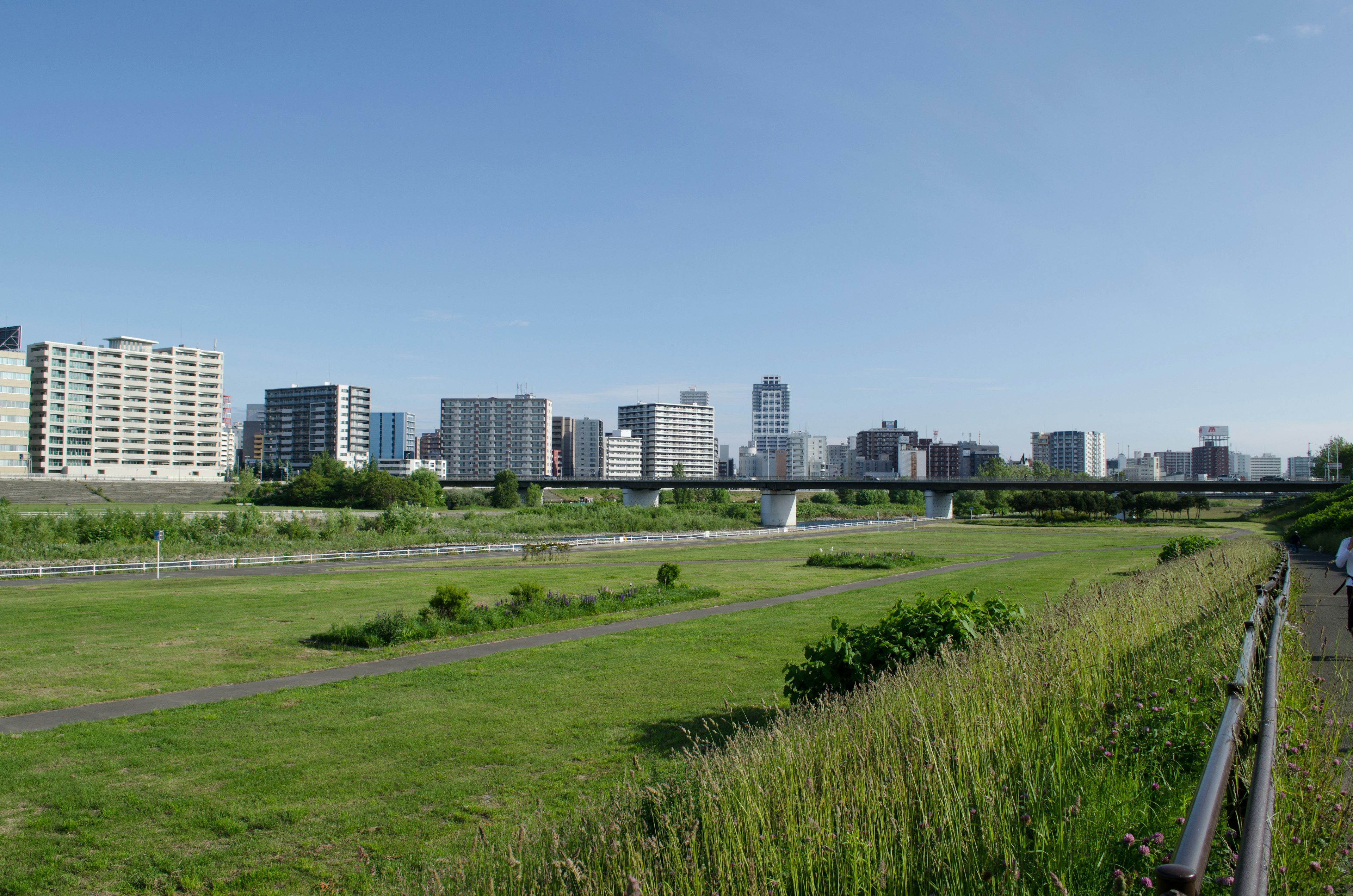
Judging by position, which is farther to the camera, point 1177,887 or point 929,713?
point 929,713

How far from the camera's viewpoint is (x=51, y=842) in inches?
333

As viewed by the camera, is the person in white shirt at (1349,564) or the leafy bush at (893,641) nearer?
the person in white shirt at (1349,564)

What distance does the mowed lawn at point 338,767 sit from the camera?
8.09 meters

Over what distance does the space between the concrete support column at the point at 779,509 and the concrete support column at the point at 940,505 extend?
26.0 m

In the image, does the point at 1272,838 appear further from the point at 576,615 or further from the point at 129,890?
the point at 576,615

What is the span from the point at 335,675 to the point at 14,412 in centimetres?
14966

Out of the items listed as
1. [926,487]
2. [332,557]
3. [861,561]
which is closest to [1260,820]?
[861,561]

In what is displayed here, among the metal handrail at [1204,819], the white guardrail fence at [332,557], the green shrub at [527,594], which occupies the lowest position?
the white guardrail fence at [332,557]

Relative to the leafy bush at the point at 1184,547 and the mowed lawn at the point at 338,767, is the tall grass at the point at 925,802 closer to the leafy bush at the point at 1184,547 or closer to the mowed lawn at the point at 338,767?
the mowed lawn at the point at 338,767

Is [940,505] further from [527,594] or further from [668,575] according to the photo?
[527,594]

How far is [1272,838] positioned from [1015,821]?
3.54 feet

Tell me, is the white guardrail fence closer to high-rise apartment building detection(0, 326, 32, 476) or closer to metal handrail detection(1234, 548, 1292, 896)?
metal handrail detection(1234, 548, 1292, 896)

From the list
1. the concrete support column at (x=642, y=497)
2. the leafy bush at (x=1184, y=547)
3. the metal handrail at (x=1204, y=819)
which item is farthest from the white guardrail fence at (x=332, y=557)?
the metal handrail at (x=1204, y=819)

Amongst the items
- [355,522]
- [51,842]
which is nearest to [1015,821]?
[51,842]
